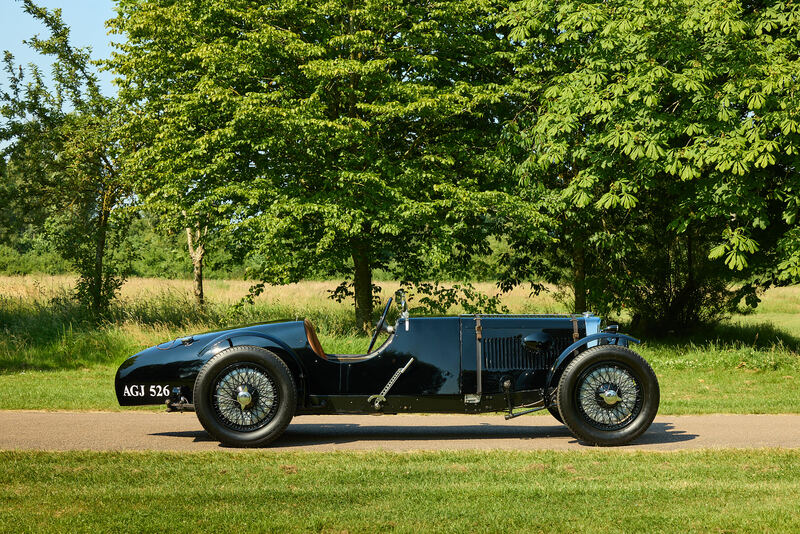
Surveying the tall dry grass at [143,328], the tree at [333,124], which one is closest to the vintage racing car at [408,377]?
the tall dry grass at [143,328]

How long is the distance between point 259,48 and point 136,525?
1432 centimetres

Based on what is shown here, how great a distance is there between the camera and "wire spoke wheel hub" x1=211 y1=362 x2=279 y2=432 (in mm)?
7086

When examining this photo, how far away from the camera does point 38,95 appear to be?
20.7 metres

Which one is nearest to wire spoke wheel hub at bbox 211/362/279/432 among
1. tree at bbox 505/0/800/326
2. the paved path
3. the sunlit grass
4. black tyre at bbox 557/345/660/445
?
the paved path

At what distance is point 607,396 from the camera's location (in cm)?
727

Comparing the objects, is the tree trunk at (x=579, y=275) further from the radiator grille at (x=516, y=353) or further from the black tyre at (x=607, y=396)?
the black tyre at (x=607, y=396)

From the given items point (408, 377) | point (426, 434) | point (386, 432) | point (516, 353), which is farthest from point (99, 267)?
point (516, 353)

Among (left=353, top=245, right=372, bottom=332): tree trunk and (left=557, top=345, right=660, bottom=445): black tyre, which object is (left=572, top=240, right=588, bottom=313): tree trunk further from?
(left=557, top=345, right=660, bottom=445): black tyre

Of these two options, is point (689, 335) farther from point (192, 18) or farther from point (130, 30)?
point (130, 30)

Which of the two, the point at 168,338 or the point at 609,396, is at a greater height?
the point at 168,338

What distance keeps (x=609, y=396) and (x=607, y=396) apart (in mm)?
18

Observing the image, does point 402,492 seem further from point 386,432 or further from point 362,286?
point 362,286

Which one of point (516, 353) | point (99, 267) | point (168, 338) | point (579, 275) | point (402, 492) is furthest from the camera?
point (99, 267)

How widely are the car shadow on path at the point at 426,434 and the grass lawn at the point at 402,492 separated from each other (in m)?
0.84
